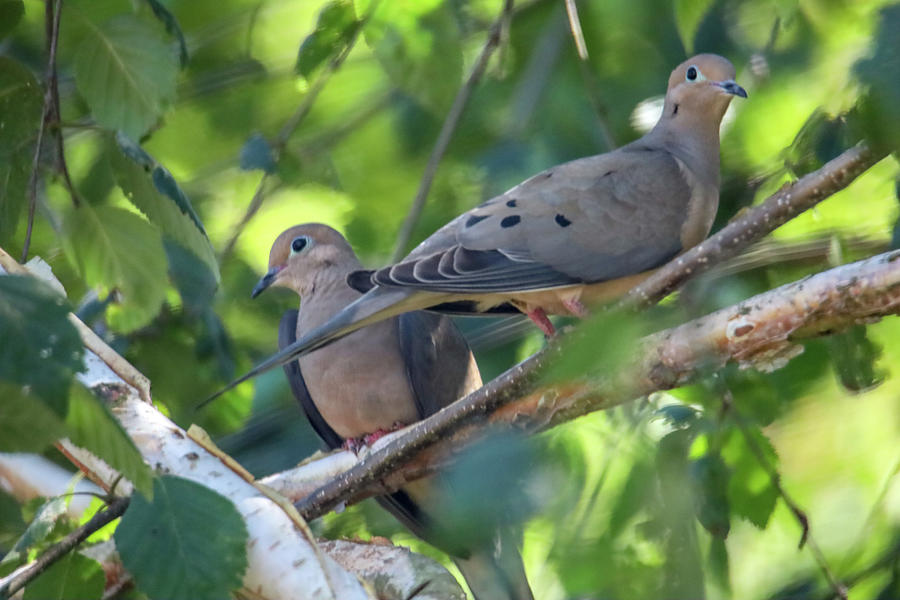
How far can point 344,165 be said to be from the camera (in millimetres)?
4445

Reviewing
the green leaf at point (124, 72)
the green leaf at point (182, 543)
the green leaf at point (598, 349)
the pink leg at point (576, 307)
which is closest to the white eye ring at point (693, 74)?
the pink leg at point (576, 307)

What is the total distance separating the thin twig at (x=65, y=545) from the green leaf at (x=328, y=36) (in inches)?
49.6

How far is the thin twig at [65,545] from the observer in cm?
157

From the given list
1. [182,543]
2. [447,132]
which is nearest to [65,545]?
[182,543]

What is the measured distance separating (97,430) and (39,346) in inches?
5.0

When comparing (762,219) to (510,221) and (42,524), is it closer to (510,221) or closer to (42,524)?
(510,221)

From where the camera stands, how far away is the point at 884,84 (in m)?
1.04

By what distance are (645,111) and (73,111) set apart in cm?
209

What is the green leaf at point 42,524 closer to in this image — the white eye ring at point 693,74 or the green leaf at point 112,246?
the green leaf at point 112,246

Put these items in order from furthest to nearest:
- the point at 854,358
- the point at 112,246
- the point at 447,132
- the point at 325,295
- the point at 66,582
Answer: the point at 325,295 < the point at 447,132 < the point at 854,358 < the point at 112,246 < the point at 66,582

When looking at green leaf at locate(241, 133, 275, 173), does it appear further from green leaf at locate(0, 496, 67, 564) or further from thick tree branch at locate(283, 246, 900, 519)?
green leaf at locate(0, 496, 67, 564)

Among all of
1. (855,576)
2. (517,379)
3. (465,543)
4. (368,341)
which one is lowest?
(465,543)

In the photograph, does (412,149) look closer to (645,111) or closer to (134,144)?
(645,111)

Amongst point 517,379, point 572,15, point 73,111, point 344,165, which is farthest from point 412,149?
point 517,379
